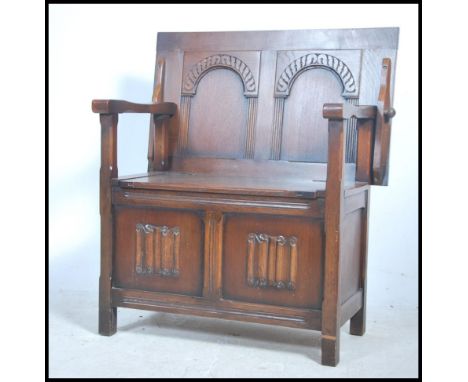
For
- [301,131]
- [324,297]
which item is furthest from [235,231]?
[301,131]

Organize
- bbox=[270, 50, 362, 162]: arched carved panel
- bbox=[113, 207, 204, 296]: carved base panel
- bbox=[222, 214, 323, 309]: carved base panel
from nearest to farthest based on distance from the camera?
bbox=[222, 214, 323, 309]: carved base panel
bbox=[113, 207, 204, 296]: carved base panel
bbox=[270, 50, 362, 162]: arched carved panel

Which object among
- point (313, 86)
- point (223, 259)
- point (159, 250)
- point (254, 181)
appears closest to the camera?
point (223, 259)

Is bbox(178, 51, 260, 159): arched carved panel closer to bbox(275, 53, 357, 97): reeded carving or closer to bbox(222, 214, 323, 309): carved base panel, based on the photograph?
bbox(275, 53, 357, 97): reeded carving

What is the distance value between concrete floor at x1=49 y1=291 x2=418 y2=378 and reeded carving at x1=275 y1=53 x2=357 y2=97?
3.43 ft

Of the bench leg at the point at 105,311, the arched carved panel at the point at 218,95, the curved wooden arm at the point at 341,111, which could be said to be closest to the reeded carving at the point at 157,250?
the bench leg at the point at 105,311

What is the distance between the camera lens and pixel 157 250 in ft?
10.3

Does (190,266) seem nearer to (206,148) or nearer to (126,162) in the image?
(206,148)

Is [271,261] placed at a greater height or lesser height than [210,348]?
greater

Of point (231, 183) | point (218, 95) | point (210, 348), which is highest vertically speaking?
point (218, 95)

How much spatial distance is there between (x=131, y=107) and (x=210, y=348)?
1047 mm

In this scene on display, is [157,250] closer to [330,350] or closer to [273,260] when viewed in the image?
[273,260]

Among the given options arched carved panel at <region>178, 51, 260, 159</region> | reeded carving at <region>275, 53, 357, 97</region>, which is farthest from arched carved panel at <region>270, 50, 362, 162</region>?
arched carved panel at <region>178, 51, 260, 159</region>

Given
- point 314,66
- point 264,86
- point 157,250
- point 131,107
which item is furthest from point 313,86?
point 157,250

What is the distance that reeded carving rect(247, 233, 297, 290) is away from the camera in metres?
2.93
